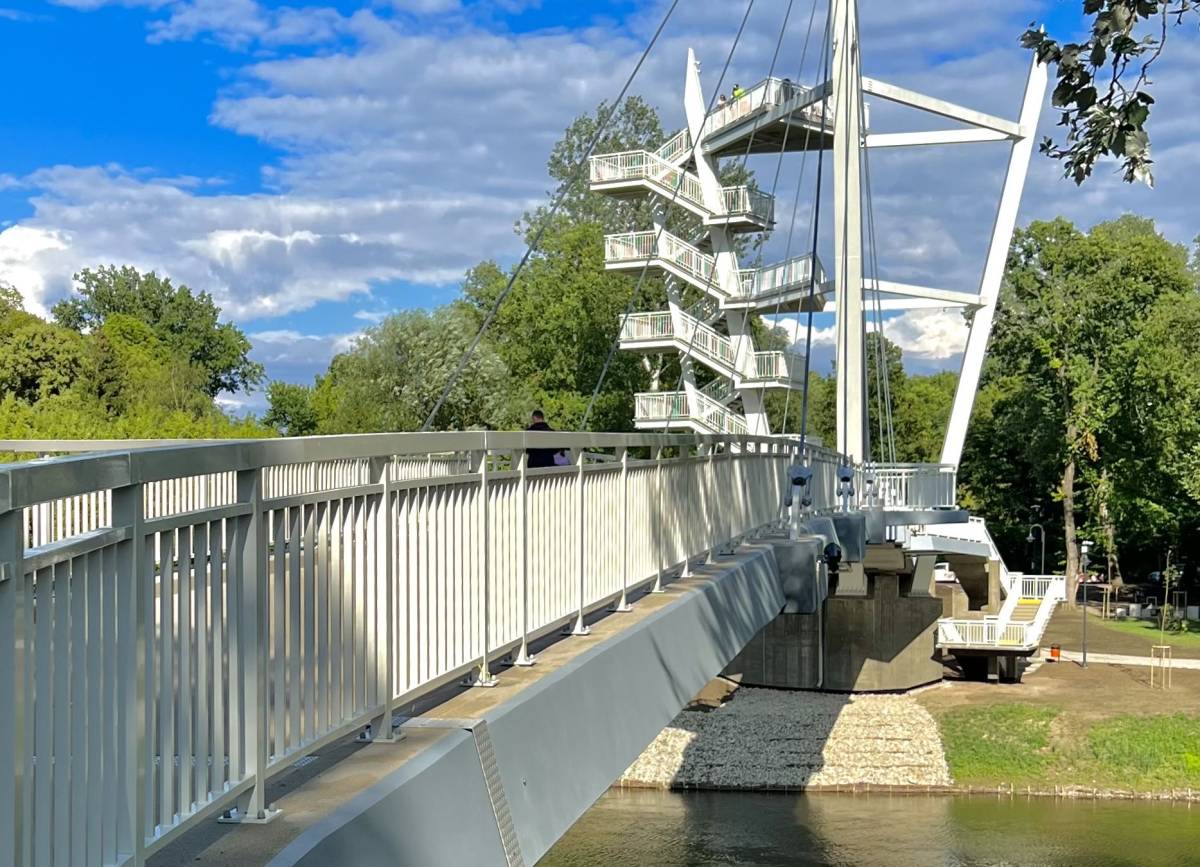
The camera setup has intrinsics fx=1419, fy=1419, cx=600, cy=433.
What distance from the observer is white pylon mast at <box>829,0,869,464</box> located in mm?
26000

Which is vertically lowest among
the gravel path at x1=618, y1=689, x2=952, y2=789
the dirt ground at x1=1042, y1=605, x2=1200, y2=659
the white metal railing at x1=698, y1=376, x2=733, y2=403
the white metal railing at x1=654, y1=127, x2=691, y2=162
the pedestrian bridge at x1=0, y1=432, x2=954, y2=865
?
the gravel path at x1=618, y1=689, x2=952, y2=789

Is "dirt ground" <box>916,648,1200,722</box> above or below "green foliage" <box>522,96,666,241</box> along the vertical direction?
below

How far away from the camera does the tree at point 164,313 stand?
99.1 metres

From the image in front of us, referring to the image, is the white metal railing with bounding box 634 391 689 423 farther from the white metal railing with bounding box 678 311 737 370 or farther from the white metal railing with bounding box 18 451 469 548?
the white metal railing with bounding box 18 451 469 548

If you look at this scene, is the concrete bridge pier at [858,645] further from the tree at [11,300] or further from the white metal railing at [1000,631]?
the tree at [11,300]

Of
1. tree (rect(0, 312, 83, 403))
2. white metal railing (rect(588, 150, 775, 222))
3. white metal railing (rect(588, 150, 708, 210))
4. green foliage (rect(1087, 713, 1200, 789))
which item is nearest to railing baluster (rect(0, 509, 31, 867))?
green foliage (rect(1087, 713, 1200, 789))

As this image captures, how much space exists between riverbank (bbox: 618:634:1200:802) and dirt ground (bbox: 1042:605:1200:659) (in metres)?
6.17

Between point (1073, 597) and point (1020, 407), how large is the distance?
30.5 feet

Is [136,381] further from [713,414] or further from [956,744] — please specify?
[956,744]

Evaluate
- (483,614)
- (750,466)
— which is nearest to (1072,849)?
(750,466)

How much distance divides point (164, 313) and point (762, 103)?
7321 cm

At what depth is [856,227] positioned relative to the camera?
92.4 feet

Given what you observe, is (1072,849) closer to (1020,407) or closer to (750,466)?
(750,466)

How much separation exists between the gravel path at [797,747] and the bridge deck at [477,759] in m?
25.2
